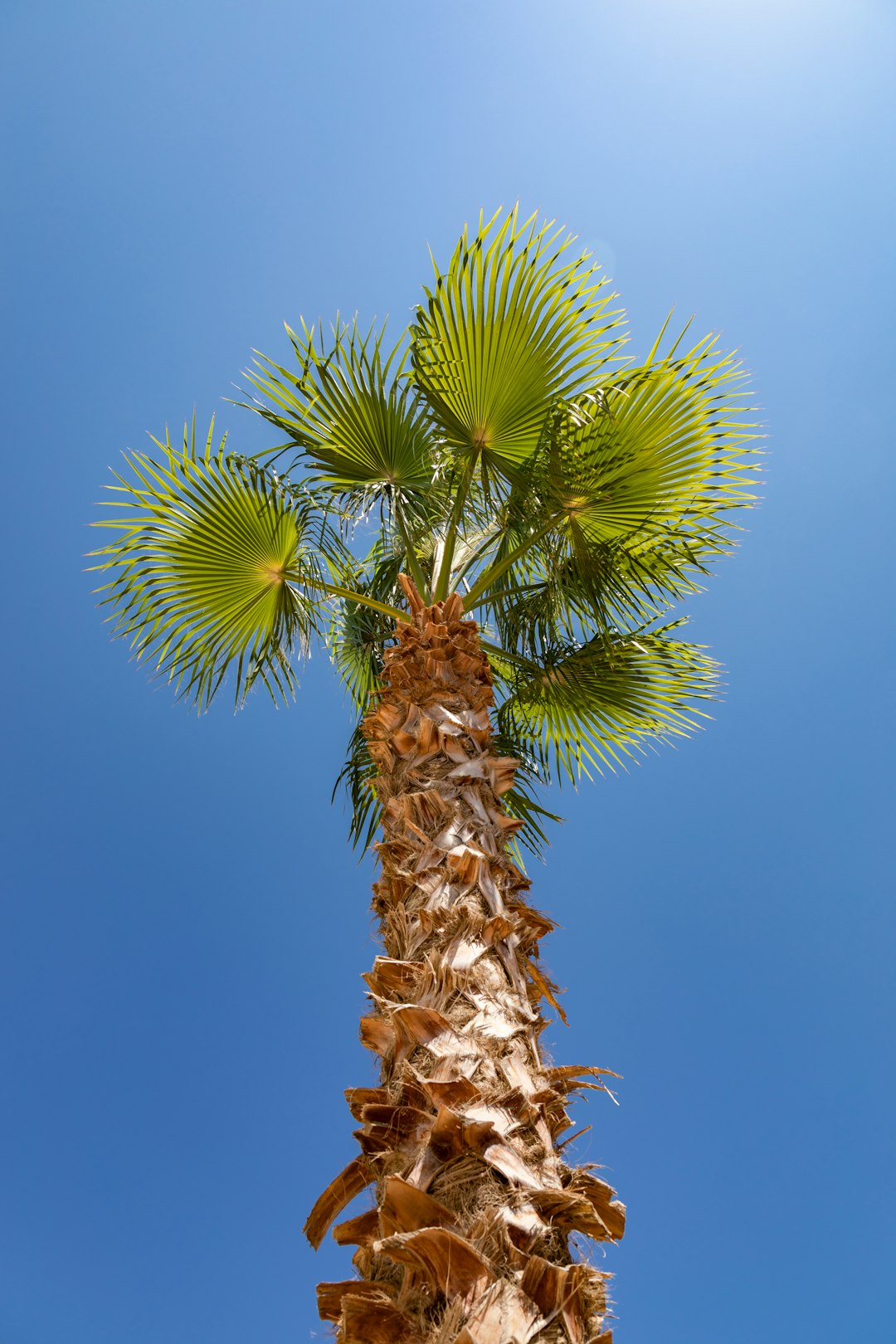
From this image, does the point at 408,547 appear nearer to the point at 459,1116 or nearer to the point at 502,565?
the point at 502,565

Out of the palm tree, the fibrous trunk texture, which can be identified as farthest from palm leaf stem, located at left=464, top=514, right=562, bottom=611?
the fibrous trunk texture

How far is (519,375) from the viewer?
15.5 feet

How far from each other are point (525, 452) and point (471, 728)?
7.59ft

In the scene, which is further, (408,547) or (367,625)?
(367,625)

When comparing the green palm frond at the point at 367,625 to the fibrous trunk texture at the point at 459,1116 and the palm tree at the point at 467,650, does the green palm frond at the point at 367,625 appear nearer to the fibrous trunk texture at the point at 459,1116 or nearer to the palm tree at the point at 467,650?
the palm tree at the point at 467,650

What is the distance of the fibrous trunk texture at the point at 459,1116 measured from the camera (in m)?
1.50

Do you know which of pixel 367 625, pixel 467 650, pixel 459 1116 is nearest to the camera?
pixel 459 1116

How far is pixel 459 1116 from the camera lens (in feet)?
5.98

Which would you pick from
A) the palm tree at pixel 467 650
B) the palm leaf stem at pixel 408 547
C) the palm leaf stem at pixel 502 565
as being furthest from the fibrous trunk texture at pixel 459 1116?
the palm leaf stem at pixel 408 547

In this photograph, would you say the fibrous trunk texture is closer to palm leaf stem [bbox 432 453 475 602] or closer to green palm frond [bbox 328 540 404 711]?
palm leaf stem [bbox 432 453 475 602]

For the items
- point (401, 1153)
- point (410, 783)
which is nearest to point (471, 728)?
point (410, 783)

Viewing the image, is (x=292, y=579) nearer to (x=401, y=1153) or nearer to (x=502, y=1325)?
(x=401, y=1153)

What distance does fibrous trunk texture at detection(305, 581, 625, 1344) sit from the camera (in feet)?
4.92

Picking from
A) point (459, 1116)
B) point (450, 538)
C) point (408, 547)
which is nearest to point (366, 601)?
point (408, 547)
